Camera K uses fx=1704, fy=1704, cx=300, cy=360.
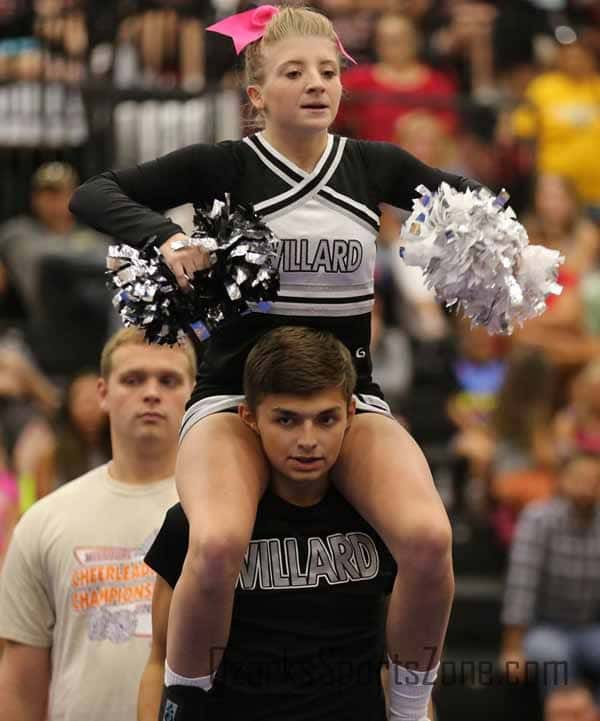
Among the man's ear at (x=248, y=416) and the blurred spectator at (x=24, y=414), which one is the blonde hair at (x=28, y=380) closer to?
the blurred spectator at (x=24, y=414)

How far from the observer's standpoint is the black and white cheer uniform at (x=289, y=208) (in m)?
4.17

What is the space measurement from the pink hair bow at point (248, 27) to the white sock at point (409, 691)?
5.08 ft

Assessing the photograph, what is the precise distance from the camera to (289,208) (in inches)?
165

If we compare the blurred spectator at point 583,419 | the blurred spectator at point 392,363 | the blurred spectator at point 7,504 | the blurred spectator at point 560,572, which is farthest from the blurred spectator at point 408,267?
the blurred spectator at point 7,504

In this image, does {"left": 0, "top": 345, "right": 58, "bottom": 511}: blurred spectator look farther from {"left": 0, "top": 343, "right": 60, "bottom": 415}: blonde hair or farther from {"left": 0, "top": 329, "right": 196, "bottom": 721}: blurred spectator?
{"left": 0, "top": 329, "right": 196, "bottom": 721}: blurred spectator

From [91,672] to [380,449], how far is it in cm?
117

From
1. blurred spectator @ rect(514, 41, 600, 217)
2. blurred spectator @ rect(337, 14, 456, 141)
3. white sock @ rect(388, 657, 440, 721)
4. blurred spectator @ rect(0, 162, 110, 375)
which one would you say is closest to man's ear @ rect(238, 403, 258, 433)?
white sock @ rect(388, 657, 440, 721)

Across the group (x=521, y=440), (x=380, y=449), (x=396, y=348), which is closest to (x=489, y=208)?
(x=380, y=449)

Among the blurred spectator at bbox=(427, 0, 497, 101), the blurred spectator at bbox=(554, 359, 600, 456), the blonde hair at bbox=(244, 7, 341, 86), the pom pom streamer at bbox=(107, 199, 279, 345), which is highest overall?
the blonde hair at bbox=(244, 7, 341, 86)

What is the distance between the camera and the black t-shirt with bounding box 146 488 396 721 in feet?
13.5

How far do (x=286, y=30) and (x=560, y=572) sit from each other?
424 centimetres

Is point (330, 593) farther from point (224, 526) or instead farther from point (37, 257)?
point (37, 257)

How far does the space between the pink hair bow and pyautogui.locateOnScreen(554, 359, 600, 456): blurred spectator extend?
408 cm

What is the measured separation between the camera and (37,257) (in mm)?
9352
